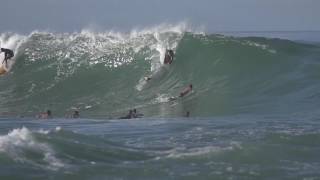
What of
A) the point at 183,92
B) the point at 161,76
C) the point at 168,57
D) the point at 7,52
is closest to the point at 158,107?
the point at 183,92

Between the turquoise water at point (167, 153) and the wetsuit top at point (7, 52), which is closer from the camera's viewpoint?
the turquoise water at point (167, 153)

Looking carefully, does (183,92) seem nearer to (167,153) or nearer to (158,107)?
(158,107)

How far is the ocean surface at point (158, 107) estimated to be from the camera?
10.9 m

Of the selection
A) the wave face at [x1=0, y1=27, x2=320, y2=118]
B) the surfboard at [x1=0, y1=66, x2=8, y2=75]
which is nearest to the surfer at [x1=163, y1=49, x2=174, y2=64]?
the wave face at [x1=0, y1=27, x2=320, y2=118]

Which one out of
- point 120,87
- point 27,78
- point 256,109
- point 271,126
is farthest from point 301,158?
point 27,78

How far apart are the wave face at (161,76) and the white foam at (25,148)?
31.8 feet

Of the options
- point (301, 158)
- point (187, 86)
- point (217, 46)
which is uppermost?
point (217, 46)

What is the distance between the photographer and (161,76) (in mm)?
27984

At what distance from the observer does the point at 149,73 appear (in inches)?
1129

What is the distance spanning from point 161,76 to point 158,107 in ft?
14.7

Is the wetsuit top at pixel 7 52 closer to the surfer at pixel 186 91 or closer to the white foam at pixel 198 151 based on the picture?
the surfer at pixel 186 91

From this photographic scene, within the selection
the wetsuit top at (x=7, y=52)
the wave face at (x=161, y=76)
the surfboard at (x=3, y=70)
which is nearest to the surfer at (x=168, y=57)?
the wave face at (x=161, y=76)

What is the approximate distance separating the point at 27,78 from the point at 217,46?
9.42 meters

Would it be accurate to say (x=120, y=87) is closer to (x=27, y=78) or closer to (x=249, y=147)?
(x=27, y=78)
